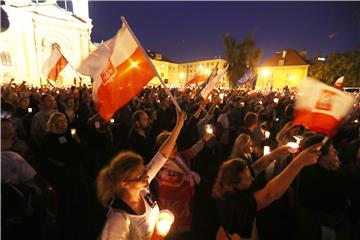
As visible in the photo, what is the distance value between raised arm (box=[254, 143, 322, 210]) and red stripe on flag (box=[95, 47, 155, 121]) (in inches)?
68.8

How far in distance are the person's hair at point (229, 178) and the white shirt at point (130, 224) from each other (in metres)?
0.64

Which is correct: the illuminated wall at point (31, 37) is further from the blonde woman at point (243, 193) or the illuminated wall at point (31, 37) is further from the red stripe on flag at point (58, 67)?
the blonde woman at point (243, 193)

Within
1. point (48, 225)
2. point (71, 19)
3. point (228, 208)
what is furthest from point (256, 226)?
point (71, 19)

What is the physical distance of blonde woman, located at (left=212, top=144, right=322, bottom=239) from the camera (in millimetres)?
2012

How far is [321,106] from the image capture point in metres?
2.18

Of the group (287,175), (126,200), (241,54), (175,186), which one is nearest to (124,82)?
(175,186)

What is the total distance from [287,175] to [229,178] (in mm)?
520

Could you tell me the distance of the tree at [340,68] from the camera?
3866 cm

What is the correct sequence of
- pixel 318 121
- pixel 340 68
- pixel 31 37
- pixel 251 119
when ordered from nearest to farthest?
pixel 318 121, pixel 251 119, pixel 340 68, pixel 31 37

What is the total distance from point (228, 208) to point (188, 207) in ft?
3.70

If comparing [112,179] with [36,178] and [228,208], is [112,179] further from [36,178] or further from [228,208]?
[36,178]

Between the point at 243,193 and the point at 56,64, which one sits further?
the point at 56,64

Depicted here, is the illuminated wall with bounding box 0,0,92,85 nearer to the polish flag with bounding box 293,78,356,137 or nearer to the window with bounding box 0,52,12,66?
the window with bounding box 0,52,12,66

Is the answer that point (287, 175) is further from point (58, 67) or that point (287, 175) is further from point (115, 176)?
point (58, 67)
